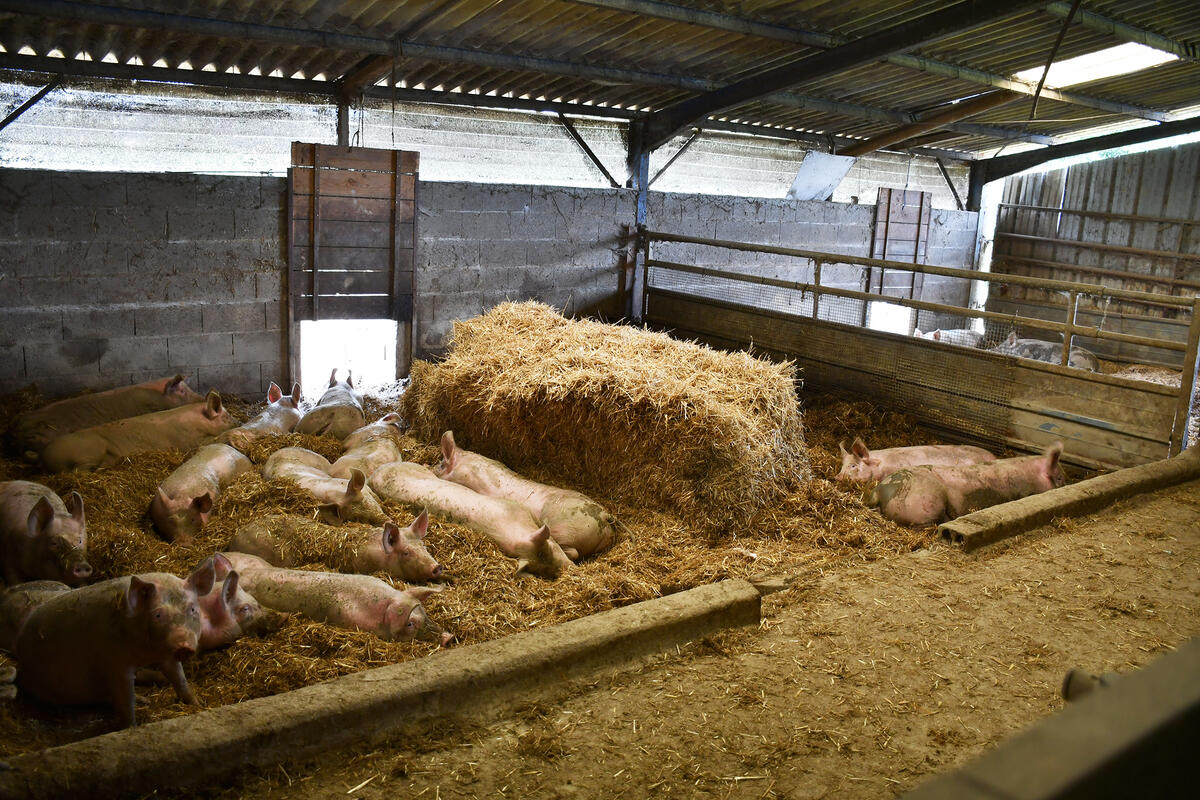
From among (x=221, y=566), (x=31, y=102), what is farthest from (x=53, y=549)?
(x=31, y=102)

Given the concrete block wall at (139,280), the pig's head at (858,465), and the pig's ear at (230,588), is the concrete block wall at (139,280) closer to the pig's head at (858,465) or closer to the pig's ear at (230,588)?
the pig's ear at (230,588)

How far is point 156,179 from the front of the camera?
24.2 ft

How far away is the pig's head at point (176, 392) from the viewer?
7055 millimetres

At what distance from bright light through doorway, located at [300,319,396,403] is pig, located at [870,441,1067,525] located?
16.5 feet

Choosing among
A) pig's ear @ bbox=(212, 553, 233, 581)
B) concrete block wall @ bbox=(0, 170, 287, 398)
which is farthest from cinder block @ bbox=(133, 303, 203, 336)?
pig's ear @ bbox=(212, 553, 233, 581)

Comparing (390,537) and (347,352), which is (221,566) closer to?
(390,537)

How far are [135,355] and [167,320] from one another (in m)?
0.38

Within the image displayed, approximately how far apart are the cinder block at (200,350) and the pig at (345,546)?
3603mm

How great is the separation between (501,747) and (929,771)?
1352mm

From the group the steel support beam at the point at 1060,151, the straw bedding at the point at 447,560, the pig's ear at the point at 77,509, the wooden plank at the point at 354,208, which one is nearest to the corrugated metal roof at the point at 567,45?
the wooden plank at the point at 354,208

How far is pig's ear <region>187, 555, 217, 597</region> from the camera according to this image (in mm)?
3564

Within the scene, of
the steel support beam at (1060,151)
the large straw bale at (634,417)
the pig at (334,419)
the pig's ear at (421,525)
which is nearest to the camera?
the pig's ear at (421,525)

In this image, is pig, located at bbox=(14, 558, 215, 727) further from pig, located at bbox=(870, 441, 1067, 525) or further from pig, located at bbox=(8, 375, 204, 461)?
pig, located at bbox=(870, 441, 1067, 525)

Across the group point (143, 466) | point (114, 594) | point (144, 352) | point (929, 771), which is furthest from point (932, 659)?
point (144, 352)
